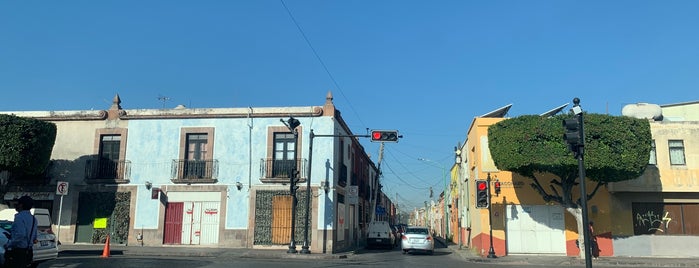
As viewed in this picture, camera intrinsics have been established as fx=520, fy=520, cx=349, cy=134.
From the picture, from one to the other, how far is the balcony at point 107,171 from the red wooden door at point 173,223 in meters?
2.54

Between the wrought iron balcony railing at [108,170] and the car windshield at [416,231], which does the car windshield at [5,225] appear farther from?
the car windshield at [416,231]

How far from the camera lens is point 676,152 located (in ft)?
72.4

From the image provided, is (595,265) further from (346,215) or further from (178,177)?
(178,177)

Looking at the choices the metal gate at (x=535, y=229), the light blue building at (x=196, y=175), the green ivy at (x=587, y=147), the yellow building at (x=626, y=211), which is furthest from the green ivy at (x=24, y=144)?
the metal gate at (x=535, y=229)

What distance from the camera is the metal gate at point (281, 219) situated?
23375 mm

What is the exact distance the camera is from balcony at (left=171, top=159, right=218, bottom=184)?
23906 millimetres

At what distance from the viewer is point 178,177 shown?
78.6ft

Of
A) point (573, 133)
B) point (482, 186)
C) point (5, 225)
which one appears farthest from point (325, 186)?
point (573, 133)

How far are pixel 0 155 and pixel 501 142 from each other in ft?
66.3

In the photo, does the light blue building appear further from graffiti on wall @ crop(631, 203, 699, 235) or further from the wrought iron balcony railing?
graffiti on wall @ crop(631, 203, 699, 235)

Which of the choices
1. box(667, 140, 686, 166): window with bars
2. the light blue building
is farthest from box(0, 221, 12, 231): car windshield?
box(667, 140, 686, 166): window with bars

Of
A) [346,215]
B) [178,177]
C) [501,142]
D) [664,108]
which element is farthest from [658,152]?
[178,177]

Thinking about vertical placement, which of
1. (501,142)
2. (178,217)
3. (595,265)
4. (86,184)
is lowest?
(595,265)

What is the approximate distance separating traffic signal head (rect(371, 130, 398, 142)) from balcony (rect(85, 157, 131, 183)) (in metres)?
12.0
